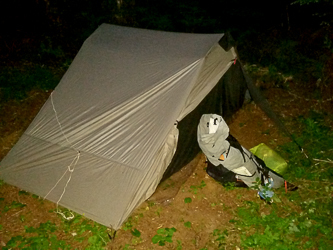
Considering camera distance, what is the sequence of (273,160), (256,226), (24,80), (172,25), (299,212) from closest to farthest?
(256,226), (299,212), (273,160), (24,80), (172,25)

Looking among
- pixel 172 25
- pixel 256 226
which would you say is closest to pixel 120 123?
pixel 256 226

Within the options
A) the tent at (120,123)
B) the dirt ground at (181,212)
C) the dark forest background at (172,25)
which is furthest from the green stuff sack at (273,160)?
the dark forest background at (172,25)

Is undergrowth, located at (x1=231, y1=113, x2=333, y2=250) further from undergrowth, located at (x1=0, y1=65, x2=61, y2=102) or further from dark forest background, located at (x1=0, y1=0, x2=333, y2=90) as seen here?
undergrowth, located at (x1=0, y1=65, x2=61, y2=102)

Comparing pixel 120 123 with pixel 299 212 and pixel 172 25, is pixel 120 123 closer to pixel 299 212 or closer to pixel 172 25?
pixel 299 212

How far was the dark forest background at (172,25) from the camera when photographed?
23.8ft

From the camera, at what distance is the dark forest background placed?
23.8 feet

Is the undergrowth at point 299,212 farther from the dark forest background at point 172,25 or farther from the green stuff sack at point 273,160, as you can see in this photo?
the dark forest background at point 172,25

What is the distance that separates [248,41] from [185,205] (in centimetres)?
617

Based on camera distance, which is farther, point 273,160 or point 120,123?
point 273,160

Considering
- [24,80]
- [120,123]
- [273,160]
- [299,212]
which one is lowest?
[299,212]

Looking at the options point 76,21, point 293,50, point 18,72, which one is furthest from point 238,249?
point 76,21

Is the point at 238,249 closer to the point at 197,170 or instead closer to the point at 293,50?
the point at 197,170

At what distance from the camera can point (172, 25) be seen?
856 centimetres

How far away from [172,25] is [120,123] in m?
5.87
